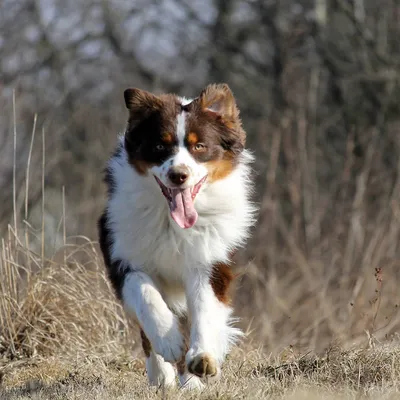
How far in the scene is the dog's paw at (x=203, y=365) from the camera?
538cm

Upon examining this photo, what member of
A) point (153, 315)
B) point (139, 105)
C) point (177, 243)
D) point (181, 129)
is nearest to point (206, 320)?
point (153, 315)

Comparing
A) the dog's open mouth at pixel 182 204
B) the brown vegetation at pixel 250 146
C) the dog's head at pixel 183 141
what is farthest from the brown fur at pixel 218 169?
the brown vegetation at pixel 250 146

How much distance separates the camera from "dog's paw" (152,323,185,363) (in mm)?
5480

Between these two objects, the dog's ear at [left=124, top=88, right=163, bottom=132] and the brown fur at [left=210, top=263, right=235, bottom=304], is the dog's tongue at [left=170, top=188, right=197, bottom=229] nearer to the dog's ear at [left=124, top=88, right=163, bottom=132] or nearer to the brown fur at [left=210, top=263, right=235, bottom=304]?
the brown fur at [left=210, top=263, right=235, bottom=304]

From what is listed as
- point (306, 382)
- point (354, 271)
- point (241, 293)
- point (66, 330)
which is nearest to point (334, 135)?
point (241, 293)

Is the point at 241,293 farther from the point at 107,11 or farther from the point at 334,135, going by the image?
the point at 107,11

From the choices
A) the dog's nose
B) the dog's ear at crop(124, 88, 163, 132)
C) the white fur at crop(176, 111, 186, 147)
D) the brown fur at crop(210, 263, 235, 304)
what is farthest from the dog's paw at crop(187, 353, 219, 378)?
the dog's ear at crop(124, 88, 163, 132)

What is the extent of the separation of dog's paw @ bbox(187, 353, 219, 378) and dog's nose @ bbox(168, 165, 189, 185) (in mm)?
1014

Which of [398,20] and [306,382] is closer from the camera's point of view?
[306,382]

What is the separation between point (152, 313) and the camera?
18.5 feet

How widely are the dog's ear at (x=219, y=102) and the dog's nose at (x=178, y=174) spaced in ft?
2.18

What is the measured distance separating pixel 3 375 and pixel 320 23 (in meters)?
12.1

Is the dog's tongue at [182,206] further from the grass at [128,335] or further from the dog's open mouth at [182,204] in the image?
the grass at [128,335]

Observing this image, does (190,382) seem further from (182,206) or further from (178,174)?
(178,174)
